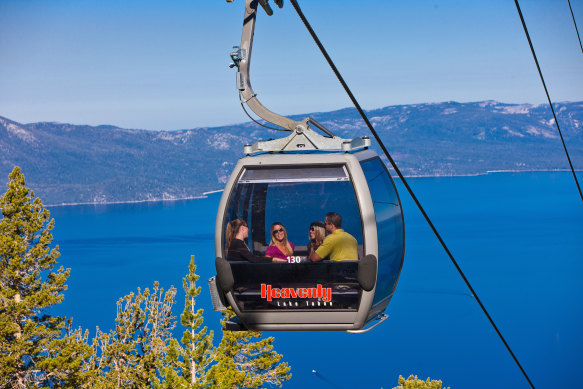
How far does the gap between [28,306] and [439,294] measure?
69268 millimetres

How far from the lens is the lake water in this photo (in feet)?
193

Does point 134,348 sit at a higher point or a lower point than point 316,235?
lower

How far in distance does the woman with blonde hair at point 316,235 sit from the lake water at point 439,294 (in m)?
50.8

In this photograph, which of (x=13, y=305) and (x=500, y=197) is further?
(x=500, y=197)

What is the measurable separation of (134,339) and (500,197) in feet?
519

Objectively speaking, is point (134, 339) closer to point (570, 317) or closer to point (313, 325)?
point (313, 325)

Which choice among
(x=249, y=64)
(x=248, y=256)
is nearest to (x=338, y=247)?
(x=248, y=256)

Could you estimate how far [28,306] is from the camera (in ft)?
56.3

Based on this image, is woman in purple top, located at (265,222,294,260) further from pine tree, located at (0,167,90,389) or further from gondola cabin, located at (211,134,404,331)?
Result: pine tree, located at (0,167,90,389)

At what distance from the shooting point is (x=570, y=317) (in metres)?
73.6

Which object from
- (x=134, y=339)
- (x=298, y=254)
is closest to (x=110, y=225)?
(x=134, y=339)

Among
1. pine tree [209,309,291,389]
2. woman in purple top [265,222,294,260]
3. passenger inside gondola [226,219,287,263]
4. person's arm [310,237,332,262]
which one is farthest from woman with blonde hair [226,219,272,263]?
pine tree [209,309,291,389]

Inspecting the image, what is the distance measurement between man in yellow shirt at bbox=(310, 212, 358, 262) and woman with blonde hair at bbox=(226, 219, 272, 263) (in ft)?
1.17

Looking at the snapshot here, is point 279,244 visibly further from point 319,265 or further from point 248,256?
point 319,265
